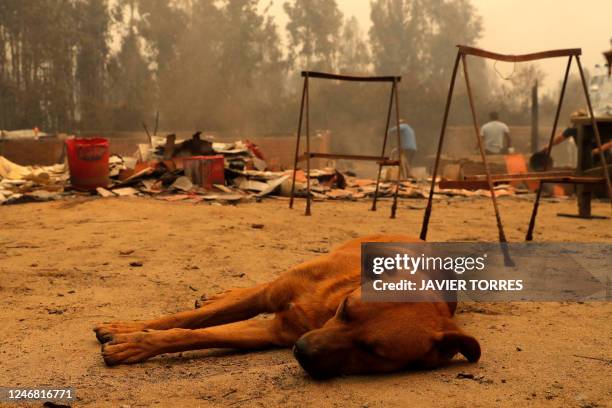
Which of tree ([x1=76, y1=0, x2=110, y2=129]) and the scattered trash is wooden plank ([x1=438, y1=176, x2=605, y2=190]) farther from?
tree ([x1=76, y1=0, x2=110, y2=129])

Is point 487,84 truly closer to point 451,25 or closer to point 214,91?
point 451,25

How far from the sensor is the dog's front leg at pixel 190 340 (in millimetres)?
3020

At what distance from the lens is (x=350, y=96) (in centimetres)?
3472

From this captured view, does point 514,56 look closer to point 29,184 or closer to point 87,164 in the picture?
point 87,164

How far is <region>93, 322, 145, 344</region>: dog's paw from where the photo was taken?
3.26 meters

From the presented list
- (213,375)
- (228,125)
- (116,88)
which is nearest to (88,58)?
(116,88)

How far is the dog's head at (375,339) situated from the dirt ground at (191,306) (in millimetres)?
69

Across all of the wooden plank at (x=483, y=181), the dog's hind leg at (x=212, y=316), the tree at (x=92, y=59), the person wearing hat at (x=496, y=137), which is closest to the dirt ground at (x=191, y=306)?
the dog's hind leg at (x=212, y=316)

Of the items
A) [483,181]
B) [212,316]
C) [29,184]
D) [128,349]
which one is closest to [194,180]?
[29,184]

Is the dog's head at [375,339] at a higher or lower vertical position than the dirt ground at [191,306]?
higher

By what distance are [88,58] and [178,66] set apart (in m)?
6.53

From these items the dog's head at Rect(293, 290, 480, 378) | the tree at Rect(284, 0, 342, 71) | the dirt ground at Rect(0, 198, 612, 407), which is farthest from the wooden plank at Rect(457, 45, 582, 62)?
the tree at Rect(284, 0, 342, 71)

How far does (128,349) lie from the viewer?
9.95ft

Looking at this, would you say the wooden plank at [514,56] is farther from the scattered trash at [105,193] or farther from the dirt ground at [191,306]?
the scattered trash at [105,193]
